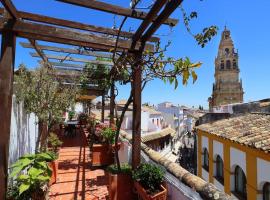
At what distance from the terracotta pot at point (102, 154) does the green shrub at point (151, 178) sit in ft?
11.0

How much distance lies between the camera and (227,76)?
163 feet

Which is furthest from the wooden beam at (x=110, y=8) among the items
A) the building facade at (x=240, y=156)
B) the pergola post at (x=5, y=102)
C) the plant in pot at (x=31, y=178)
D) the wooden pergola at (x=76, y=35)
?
the building facade at (x=240, y=156)

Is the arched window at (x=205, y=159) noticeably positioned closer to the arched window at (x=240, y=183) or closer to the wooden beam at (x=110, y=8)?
the arched window at (x=240, y=183)

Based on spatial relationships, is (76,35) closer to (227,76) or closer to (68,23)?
(68,23)

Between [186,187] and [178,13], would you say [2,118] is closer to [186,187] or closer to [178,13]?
[186,187]

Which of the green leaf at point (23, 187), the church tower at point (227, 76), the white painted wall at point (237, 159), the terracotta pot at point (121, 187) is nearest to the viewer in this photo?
the green leaf at point (23, 187)

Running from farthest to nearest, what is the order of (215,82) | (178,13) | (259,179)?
(215,82) → (259,179) → (178,13)

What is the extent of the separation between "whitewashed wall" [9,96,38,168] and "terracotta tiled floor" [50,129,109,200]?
1.09m

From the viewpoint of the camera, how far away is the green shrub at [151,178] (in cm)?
383

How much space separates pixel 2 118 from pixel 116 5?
238 centimetres

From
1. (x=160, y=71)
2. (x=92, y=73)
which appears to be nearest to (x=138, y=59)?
(x=160, y=71)

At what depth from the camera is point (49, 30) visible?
4.18 m

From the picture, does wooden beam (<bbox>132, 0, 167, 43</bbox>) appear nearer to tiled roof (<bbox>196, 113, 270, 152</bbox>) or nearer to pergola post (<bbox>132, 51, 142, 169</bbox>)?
pergola post (<bbox>132, 51, 142, 169</bbox>)

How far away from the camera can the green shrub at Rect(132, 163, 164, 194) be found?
3830 millimetres
